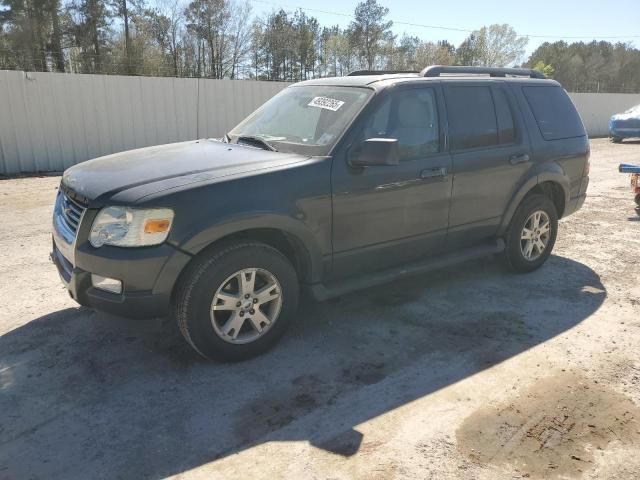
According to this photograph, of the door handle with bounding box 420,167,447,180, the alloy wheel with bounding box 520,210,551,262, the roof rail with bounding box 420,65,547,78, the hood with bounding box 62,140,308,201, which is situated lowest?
the alloy wheel with bounding box 520,210,551,262

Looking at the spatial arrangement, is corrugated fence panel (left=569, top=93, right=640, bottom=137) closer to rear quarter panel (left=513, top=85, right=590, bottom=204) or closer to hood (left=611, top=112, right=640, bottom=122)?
hood (left=611, top=112, right=640, bottom=122)

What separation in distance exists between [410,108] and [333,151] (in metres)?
0.89

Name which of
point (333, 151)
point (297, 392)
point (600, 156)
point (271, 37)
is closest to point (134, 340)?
point (297, 392)

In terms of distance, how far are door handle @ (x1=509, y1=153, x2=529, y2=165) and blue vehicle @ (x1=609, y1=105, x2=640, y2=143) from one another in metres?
17.4

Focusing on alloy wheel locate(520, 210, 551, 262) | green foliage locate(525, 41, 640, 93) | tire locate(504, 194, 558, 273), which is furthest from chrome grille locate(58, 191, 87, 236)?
green foliage locate(525, 41, 640, 93)

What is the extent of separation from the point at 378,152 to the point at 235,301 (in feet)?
4.59

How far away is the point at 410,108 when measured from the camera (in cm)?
429

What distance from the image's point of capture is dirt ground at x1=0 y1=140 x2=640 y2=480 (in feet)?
8.85

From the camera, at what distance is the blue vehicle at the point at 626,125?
19.4 meters

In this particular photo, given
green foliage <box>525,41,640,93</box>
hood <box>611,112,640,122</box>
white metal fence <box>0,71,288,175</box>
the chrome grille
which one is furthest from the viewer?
green foliage <box>525,41,640,93</box>

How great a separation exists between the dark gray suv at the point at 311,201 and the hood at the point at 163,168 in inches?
0.6

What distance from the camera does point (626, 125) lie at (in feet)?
64.2

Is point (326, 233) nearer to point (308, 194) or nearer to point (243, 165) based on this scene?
point (308, 194)

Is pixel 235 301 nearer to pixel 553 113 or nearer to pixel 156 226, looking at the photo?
pixel 156 226
